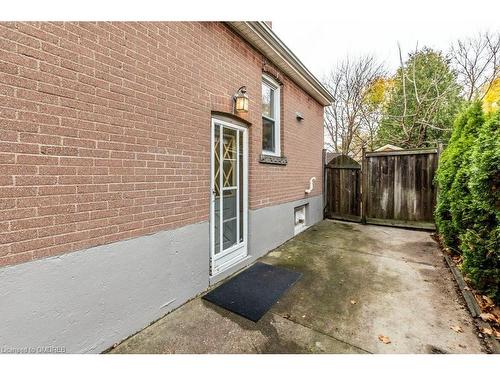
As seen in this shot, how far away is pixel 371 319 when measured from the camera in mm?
2543

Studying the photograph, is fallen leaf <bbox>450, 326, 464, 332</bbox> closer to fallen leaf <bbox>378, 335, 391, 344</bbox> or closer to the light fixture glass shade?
fallen leaf <bbox>378, 335, 391, 344</bbox>

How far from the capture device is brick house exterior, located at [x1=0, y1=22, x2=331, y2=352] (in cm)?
169

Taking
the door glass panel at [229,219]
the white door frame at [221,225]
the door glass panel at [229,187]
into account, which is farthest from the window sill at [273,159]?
the door glass panel at [229,219]

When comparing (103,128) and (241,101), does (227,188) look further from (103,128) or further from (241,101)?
(103,128)

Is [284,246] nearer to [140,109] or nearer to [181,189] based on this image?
[181,189]

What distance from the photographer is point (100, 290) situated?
83.4 inches

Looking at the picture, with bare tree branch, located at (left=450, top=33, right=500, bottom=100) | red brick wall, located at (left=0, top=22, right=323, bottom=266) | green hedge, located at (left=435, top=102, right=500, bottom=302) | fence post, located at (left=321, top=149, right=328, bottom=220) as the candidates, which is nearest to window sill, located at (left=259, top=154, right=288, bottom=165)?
red brick wall, located at (left=0, top=22, right=323, bottom=266)

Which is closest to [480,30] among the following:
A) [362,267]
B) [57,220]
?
[362,267]

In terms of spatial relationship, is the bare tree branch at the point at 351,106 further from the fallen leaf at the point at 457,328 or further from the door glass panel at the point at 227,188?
the fallen leaf at the point at 457,328

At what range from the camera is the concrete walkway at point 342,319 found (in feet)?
7.07

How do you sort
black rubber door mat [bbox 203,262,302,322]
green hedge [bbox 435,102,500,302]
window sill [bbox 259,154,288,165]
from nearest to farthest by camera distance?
1. green hedge [bbox 435,102,500,302]
2. black rubber door mat [bbox 203,262,302,322]
3. window sill [bbox 259,154,288,165]

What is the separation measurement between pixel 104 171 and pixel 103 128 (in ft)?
1.29

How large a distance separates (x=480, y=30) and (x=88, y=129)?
17.1m

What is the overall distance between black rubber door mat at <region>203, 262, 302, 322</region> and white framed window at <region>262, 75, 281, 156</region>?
7.89 feet
